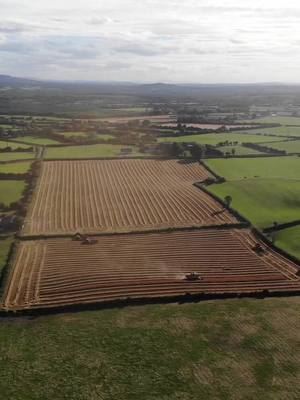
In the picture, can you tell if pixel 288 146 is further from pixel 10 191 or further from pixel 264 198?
pixel 10 191

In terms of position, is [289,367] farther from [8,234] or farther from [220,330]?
[8,234]

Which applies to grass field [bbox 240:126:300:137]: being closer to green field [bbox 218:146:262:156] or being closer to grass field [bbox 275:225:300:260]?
green field [bbox 218:146:262:156]

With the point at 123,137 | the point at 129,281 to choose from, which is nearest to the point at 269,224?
the point at 129,281

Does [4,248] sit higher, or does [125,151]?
[125,151]

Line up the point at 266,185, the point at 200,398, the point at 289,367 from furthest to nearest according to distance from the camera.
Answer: the point at 266,185
the point at 289,367
the point at 200,398

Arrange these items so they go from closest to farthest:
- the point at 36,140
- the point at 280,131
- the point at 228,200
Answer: the point at 228,200 < the point at 36,140 < the point at 280,131

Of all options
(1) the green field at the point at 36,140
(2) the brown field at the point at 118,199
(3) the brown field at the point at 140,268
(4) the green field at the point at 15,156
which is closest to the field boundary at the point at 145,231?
(3) the brown field at the point at 140,268

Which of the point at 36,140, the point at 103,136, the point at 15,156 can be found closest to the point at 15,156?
the point at 15,156
